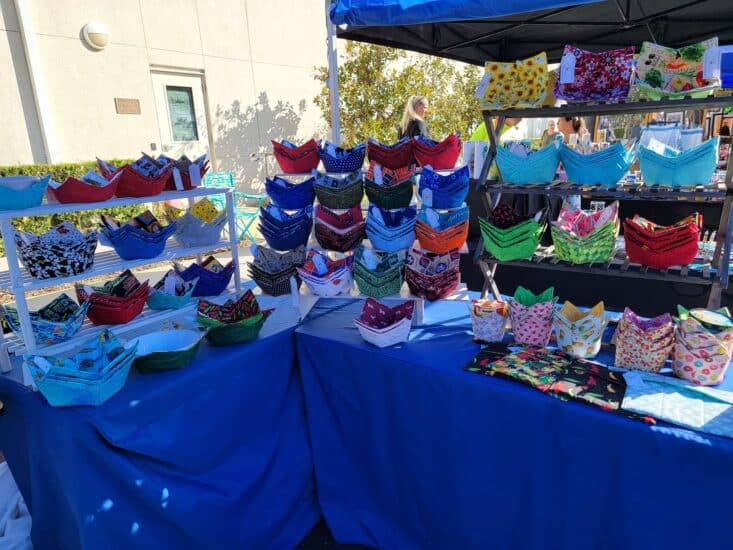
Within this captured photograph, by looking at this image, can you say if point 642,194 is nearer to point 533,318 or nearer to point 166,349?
point 533,318

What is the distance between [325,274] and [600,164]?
1151 millimetres

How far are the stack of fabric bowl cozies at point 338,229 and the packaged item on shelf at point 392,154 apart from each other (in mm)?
244

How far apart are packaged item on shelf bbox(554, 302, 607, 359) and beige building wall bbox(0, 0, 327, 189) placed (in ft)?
21.9

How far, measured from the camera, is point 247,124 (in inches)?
330

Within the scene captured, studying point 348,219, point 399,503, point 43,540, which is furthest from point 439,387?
point 43,540

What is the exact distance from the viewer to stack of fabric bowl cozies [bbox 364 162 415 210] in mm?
2125

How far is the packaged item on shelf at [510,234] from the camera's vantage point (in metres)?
1.83

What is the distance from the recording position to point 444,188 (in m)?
2.02

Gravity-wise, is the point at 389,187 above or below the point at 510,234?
above

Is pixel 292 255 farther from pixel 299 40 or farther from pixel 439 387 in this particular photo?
pixel 299 40

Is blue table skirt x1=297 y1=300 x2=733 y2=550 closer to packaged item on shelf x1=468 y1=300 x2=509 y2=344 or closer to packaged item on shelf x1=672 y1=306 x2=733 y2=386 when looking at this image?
packaged item on shelf x1=468 y1=300 x2=509 y2=344

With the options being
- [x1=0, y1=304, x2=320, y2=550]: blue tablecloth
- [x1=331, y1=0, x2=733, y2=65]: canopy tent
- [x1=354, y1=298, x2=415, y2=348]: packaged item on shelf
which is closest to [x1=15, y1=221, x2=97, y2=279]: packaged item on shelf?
[x1=0, y1=304, x2=320, y2=550]: blue tablecloth

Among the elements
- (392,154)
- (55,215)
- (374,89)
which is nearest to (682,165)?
(392,154)

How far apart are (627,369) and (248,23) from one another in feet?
27.6
